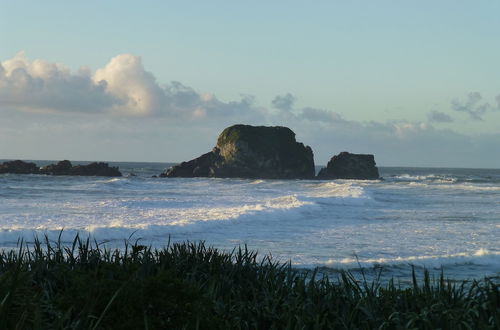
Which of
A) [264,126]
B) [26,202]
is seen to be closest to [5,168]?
[264,126]

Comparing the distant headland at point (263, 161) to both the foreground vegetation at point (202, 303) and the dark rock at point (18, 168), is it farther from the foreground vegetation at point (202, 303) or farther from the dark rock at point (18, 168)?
the foreground vegetation at point (202, 303)

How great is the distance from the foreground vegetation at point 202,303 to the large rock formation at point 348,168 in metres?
94.2

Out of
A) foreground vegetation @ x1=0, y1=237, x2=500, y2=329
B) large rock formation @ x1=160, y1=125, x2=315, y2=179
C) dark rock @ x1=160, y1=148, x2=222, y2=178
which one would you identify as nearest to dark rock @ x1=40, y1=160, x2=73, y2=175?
dark rock @ x1=160, y1=148, x2=222, y2=178

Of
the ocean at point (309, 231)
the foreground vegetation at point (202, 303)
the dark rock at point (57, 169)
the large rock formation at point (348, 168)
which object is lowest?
the ocean at point (309, 231)

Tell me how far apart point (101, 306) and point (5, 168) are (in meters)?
83.5

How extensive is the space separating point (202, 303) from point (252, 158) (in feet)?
312

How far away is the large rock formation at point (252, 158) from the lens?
97375 mm

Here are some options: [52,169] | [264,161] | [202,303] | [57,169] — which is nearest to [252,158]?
[264,161]

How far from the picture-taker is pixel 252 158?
10000 centimetres

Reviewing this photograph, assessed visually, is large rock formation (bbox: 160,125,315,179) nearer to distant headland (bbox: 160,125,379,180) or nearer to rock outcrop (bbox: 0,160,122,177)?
distant headland (bbox: 160,125,379,180)

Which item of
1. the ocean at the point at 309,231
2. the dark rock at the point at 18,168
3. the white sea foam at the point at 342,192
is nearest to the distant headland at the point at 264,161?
the dark rock at the point at 18,168

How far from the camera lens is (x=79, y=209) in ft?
94.3

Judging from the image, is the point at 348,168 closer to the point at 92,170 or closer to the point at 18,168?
the point at 92,170

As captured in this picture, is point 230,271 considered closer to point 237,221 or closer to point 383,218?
point 237,221
